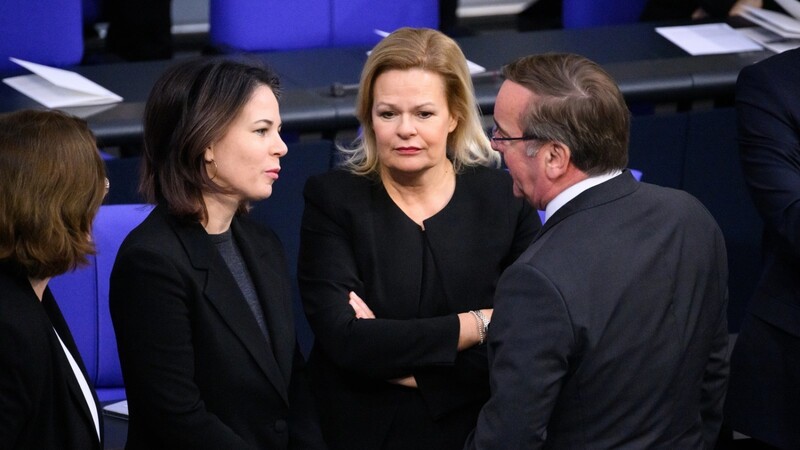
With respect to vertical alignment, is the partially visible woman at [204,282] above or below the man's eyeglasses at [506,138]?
below

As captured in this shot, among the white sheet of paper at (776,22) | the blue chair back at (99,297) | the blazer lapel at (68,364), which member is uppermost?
the white sheet of paper at (776,22)

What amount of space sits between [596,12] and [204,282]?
3507mm

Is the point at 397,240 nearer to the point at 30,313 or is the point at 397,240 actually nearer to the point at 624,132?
the point at 624,132

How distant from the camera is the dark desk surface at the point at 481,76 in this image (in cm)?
404

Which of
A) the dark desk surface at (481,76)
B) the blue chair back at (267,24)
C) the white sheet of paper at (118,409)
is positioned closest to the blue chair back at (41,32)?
the dark desk surface at (481,76)

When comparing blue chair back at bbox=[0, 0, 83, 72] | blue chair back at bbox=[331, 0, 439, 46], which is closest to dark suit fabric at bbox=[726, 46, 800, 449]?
blue chair back at bbox=[331, 0, 439, 46]

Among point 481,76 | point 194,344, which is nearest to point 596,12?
point 481,76

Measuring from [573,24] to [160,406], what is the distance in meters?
3.59

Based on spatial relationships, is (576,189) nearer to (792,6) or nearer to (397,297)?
(397,297)

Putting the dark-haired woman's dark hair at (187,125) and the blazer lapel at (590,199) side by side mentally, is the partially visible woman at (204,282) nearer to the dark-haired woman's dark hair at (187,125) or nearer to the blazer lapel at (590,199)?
the dark-haired woman's dark hair at (187,125)

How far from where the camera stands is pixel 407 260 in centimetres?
286

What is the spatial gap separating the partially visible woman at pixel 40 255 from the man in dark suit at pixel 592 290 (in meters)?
0.76

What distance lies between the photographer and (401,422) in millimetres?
2814

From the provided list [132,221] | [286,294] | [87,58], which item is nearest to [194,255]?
[286,294]
